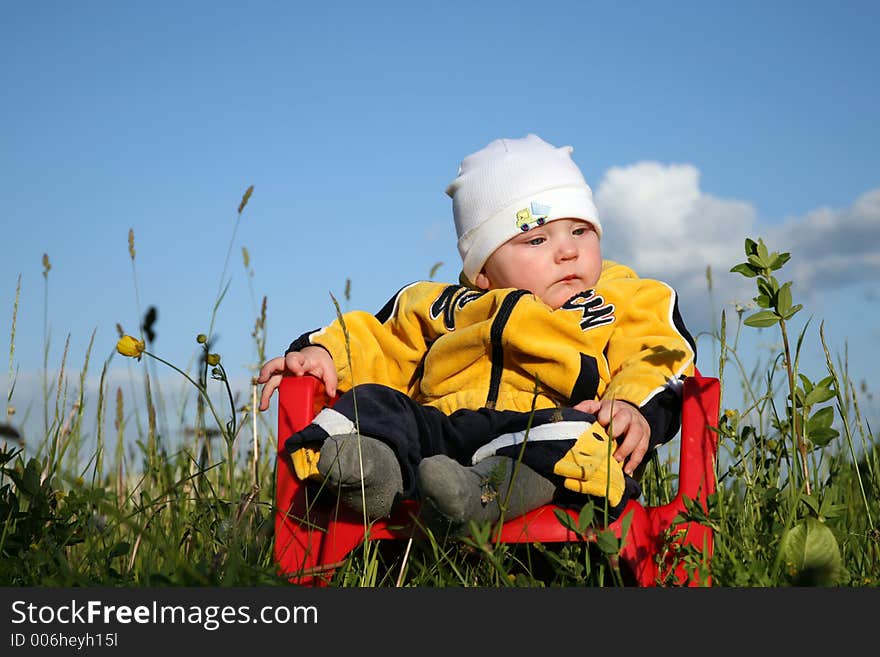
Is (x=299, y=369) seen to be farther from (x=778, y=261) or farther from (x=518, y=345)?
(x=778, y=261)

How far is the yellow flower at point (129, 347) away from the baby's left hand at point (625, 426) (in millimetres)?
1064

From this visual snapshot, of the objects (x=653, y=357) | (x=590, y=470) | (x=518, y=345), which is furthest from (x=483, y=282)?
(x=590, y=470)

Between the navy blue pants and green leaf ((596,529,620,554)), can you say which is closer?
green leaf ((596,529,620,554))

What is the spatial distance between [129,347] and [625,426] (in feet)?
3.85

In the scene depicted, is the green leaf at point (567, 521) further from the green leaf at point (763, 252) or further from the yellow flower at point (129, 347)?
the yellow flower at point (129, 347)

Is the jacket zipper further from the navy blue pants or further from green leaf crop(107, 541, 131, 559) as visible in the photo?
green leaf crop(107, 541, 131, 559)

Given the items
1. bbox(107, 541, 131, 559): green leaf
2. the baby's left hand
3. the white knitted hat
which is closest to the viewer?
bbox(107, 541, 131, 559): green leaf

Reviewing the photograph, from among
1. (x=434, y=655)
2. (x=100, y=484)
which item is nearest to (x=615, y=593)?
(x=434, y=655)

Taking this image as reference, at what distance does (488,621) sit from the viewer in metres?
1.54

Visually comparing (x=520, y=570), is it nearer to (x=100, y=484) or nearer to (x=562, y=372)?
(x=562, y=372)

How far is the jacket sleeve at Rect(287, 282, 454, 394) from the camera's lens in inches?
104

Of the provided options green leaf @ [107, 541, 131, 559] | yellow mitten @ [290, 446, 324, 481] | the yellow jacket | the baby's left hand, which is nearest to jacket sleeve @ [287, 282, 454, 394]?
the yellow jacket

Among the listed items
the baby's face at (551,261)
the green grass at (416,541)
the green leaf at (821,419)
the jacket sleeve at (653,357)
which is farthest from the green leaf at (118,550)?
the green leaf at (821,419)

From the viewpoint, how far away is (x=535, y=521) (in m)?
2.03
